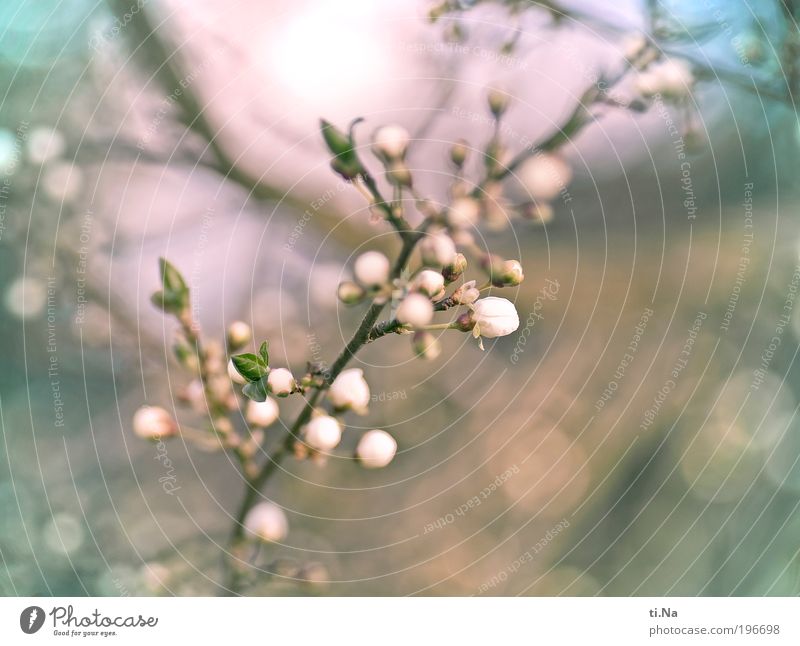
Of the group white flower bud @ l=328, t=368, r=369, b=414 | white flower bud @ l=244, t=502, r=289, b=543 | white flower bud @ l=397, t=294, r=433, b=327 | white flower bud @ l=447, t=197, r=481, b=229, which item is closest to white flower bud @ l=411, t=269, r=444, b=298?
white flower bud @ l=397, t=294, r=433, b=327

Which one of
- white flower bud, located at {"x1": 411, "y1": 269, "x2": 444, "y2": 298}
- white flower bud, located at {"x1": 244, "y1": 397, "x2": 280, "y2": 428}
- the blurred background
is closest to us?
white flower bud, located at {"x1": 411, "y1": 269, "x2": 444, "y2": 298}

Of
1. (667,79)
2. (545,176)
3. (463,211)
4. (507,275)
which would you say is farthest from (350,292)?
(667,79)

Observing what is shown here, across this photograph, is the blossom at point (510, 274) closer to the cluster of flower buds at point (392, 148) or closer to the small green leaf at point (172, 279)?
the cluster of flower buds at point (392, 148)

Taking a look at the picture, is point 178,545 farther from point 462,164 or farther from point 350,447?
point 462,164

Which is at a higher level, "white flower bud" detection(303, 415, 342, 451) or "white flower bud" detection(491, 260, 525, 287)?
"white flower bud" detection(491, 260, 525, 287)

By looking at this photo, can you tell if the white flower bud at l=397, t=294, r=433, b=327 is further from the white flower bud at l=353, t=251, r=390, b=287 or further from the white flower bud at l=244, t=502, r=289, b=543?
the white flower bud at l=244, t=502, r=289, b=543

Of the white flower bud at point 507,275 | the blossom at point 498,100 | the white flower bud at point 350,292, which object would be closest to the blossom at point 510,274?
the white flower bud at point 507,275

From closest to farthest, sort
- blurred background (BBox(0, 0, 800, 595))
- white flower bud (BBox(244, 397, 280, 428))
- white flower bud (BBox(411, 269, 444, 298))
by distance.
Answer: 1. white flower bud (BBox(411, 269, 444, 298))
2. white flower bud (BBox(244, 397, 280, 428))
3. blurred background (BBox(0, 0, 800, 595))
